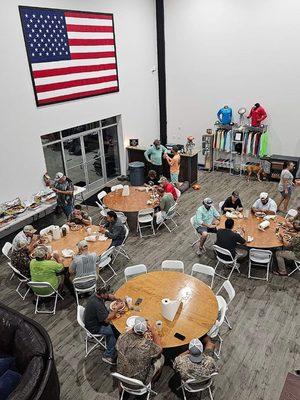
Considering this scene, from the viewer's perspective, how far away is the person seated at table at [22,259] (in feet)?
20.5

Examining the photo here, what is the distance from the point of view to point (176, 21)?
12.0m

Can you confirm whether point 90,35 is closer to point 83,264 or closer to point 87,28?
point 87,28

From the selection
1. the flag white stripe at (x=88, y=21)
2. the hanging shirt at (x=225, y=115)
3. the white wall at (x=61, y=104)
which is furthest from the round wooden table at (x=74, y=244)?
the hanging shirt at (x=225, y=115)

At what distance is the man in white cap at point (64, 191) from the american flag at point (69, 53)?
2010 mm

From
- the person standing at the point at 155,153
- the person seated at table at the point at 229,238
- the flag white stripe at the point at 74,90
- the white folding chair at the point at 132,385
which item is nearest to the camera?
the white folding chair at the point at 132,385

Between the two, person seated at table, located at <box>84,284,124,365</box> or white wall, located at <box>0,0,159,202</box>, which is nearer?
person seated at table, located at <box>84,284,124,365</box>

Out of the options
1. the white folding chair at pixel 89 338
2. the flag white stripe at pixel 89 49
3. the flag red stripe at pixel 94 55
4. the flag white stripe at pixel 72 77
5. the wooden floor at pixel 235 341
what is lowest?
the wooden floor at pixel 235 341

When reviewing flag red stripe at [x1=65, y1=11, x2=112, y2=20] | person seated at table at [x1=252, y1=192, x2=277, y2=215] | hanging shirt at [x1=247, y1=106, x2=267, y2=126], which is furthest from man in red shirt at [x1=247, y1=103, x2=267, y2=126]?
flag red stripe at [x1=65, y1=11, x2=112, y2=20]

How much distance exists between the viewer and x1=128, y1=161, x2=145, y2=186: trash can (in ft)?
37.9

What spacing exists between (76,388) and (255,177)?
924 centimetres

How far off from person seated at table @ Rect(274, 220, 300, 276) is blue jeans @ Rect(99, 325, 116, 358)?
3634mm

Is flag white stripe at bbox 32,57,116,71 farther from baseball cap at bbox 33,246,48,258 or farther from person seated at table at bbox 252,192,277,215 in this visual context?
person seated at table at bbox 252,192,277,215

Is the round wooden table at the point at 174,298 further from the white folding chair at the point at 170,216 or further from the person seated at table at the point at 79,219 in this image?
the white folding chair at the point at 170,216

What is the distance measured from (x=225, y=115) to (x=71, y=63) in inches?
212
